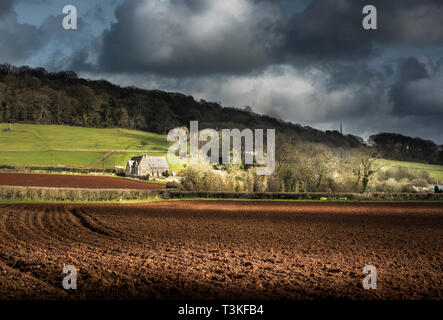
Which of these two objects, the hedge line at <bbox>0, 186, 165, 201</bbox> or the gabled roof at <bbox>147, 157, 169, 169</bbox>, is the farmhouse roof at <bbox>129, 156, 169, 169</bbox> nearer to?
the gabled roof at <bbox>147, 157, 169, 169</bbox>

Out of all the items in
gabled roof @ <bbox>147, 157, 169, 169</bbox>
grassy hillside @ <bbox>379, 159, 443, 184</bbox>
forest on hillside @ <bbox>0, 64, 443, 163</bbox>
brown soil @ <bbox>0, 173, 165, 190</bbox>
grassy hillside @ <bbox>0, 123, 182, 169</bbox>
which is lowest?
brown soil @ <bbox>0, 173, 165, 190</bbox>

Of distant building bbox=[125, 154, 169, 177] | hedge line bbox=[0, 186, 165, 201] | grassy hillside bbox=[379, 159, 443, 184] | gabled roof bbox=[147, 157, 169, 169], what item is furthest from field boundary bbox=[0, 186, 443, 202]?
gabled roof bbox=[147, 157, 169, 169]

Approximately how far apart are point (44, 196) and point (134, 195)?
8.58m

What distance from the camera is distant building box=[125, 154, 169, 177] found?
230 feet

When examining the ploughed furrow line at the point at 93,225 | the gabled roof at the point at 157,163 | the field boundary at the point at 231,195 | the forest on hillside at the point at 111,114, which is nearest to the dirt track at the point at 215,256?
the ploughed furrow line at the point at 93,225

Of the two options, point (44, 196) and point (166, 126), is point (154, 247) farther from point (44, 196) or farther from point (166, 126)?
point (166, 126)

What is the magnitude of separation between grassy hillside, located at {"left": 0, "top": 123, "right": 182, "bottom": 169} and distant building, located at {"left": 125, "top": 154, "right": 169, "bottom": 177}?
6.01 meters

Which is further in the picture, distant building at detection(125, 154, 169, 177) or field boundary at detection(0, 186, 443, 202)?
distant building at detection(125, 154, 169, 177)

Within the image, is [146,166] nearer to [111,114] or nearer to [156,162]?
[156,162]

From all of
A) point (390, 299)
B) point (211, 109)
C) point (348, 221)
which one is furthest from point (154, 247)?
point (211, 109)

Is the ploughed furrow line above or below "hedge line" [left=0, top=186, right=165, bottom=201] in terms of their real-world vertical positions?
below

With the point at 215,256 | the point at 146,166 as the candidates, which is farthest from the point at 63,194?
the point at 146,166

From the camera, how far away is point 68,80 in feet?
481

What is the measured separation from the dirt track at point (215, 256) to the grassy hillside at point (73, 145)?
51.1m
